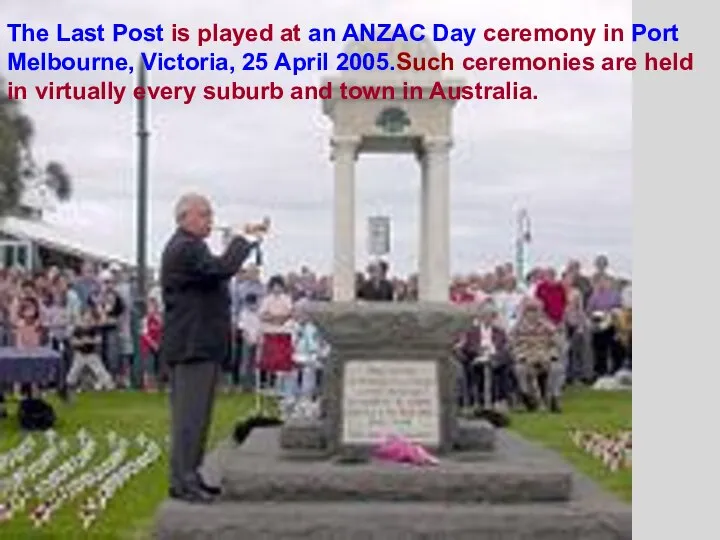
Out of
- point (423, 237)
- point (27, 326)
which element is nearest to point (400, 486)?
point (423, 237)

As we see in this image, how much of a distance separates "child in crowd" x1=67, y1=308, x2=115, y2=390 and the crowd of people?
0.06 ft

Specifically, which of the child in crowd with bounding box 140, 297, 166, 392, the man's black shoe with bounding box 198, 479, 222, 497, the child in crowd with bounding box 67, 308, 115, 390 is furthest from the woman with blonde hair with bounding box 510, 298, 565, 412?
the man's black shoe with bounding box 198, 479, 222, 497

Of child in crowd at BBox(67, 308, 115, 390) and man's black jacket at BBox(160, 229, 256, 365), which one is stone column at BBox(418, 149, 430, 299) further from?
child in crowd at BBox(67, 308, 115, 390)

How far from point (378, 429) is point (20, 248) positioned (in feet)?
96.3

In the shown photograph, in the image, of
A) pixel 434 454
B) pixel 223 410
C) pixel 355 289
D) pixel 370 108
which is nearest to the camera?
pixel 434 454

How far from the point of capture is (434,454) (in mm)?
10547

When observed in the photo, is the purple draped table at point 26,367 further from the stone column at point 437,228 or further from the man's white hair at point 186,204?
the man's white hair at point 186,204

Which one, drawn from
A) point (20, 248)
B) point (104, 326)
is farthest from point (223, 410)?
point (20, 248)

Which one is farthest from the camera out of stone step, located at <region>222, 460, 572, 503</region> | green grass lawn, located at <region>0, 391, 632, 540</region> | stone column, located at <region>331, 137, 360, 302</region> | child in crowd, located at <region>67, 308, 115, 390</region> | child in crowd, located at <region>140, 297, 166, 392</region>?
child in crowd, located at <region>140, 297, 166, 392</region>

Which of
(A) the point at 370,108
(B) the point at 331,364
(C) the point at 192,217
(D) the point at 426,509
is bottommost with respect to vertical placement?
(D) the point at 426,509

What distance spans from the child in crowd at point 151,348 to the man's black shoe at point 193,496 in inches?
497

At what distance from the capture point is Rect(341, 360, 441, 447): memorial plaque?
10594 mm

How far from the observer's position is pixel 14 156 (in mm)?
51219

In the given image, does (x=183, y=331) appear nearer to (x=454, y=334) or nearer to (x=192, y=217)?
(x=192, y=217)
